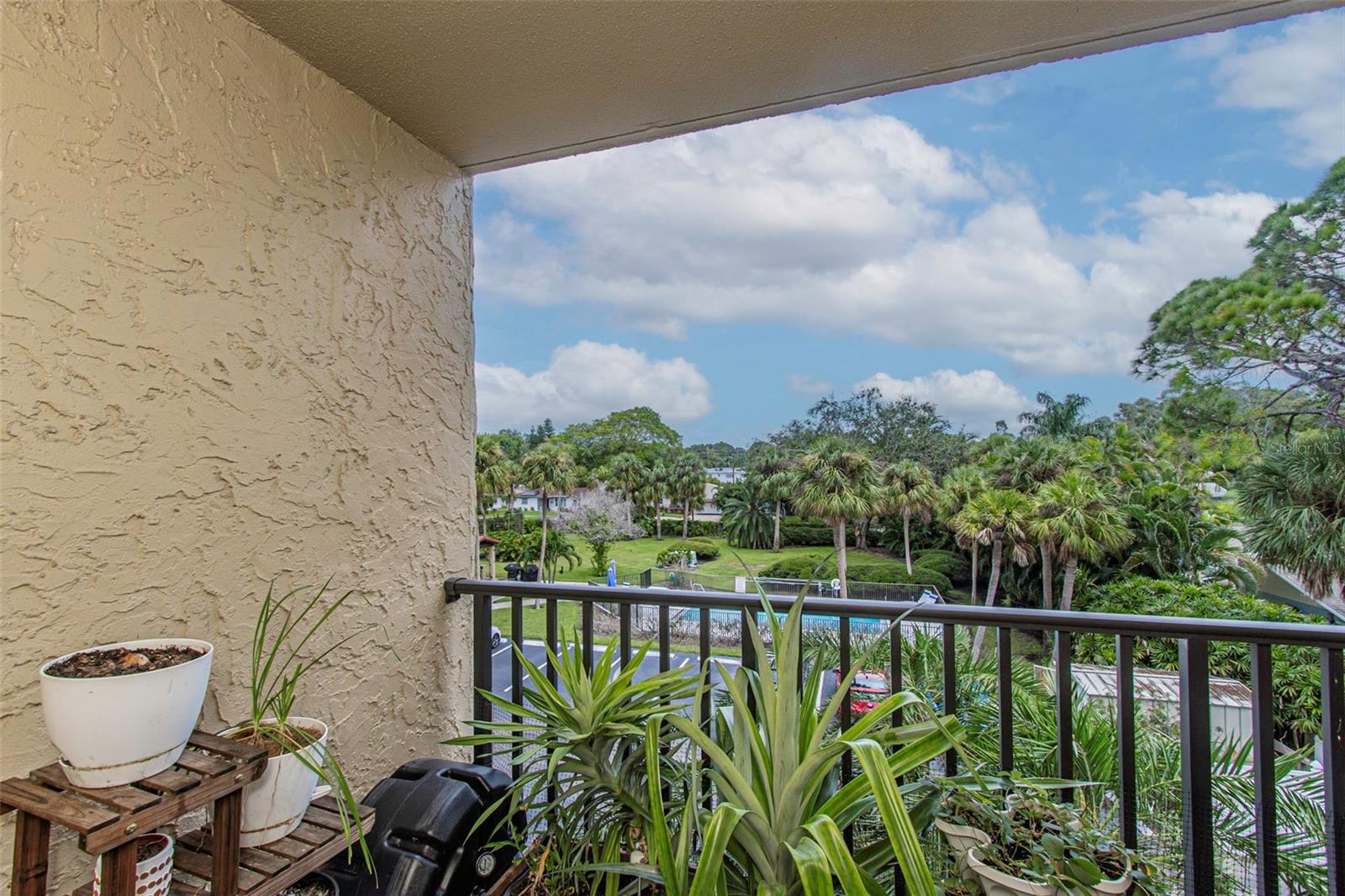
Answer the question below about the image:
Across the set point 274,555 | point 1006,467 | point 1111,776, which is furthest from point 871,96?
point 1006,467

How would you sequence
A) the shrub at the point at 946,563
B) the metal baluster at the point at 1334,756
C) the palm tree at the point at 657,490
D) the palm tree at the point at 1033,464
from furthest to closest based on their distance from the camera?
the palm tree at the point at 1033,464
the shrub at the point at 946,563
the palm tree at the point at 657,490
the metal baluster at the point at 1334,756

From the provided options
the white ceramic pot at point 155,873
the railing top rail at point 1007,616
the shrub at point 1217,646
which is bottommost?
the shrub at point 1217,646

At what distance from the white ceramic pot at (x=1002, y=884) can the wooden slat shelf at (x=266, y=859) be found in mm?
1083

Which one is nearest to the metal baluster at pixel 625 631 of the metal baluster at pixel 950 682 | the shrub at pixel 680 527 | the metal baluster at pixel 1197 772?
the metal baluster at pixel 950 682

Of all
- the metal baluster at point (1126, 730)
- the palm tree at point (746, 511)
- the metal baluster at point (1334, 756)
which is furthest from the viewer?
the palm tree at point (746, 511)

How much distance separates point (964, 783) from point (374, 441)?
1.61m

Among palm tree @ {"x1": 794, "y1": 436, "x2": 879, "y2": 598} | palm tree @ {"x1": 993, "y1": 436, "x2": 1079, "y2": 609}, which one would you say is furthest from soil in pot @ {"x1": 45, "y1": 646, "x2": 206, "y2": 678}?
palm tree @ {"x1": 993, "y1": 436, "x2": 1079, "y2": 609}

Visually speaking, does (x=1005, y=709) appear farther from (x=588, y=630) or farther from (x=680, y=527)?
(x=680, y=527)

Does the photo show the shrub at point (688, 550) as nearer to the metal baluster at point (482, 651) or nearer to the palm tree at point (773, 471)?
the palm tree at point (773, 471)

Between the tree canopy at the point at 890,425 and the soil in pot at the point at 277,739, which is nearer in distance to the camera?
the soil in pot at the point at 277,739

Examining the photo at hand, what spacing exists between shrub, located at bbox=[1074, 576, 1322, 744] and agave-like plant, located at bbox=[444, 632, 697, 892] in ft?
7.96

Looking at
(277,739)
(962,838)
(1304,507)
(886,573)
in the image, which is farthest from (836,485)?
(277,739)

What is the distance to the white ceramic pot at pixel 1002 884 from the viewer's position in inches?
36.9

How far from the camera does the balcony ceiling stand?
120cm
